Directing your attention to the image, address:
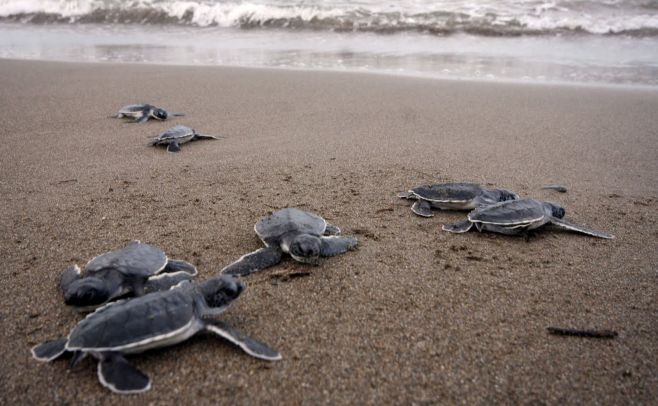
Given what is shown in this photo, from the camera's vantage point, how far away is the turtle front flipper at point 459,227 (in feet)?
8.35

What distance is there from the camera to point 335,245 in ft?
7.44

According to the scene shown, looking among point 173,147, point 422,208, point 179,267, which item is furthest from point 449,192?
point 173,147

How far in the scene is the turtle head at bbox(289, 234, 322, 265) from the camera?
82.5 inches

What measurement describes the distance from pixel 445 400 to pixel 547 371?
1.24 feet

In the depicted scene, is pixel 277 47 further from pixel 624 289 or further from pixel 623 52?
pixel 624 289

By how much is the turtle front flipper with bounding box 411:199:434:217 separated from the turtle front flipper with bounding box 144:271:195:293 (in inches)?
54.4

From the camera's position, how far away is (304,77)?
6496mm

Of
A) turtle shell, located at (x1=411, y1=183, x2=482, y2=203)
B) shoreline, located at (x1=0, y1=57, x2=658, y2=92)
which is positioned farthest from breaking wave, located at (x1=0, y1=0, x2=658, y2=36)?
turtle shell, located at (x1=411, y1=183, x2=482, y2=203)

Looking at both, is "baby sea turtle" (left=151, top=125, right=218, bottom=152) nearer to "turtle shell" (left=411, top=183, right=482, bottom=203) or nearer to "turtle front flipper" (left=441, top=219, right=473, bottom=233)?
"turtle shell" (left=411, top=183, right=482, bottom=203)

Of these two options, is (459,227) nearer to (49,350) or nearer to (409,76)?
(49,350)

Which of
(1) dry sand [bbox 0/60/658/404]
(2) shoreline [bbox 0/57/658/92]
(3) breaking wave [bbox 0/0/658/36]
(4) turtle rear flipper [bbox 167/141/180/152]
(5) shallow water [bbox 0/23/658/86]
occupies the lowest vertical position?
(1) dry sand [bbox 0/60/658/404]

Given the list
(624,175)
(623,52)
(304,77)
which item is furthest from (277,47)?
(624,175)

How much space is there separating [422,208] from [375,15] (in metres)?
8.90

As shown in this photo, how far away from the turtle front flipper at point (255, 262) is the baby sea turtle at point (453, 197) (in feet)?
3.19
